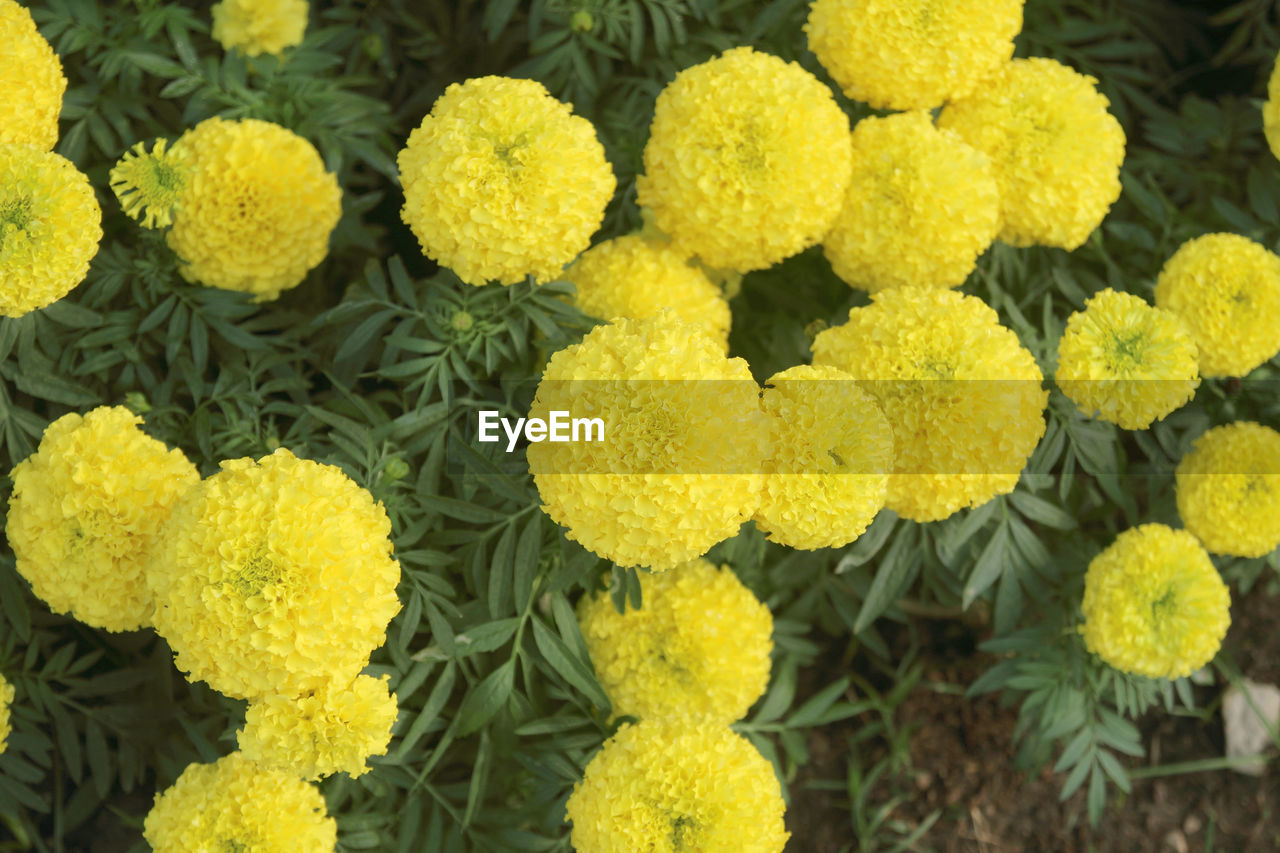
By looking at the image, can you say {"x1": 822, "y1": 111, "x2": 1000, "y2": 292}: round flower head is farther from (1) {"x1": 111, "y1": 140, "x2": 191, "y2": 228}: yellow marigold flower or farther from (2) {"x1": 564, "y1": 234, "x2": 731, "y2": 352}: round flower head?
(1) {"x1": 111, "y1": 140, "x2": 191, "y2": 228}: yellow marigold flower

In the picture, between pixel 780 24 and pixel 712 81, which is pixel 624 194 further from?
pixel 780 24

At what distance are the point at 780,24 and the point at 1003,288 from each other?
2.85ft

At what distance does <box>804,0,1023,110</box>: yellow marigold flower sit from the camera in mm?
2111

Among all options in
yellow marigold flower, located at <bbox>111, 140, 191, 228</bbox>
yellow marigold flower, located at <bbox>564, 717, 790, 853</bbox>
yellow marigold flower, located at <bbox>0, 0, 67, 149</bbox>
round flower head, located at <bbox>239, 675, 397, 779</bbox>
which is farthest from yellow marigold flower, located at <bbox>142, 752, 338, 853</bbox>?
yellow marigold flower, located at <bbox>0, 0, 67, 149</bbox>

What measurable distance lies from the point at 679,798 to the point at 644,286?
1.00 metres

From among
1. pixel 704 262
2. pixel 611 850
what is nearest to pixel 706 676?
pixel 611 850

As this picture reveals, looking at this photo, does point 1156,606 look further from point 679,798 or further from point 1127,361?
point 679,798

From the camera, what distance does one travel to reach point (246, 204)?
2154 millimetres

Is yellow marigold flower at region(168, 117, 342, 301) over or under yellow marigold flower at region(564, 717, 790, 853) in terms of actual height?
over

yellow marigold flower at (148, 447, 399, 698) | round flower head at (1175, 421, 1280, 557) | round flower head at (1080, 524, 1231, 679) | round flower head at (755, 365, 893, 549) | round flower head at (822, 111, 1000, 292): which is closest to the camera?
yellow marigold flower at (148, 447, 399, 698)

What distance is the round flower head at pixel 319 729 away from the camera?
5.65ft

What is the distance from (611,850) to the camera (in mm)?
1835

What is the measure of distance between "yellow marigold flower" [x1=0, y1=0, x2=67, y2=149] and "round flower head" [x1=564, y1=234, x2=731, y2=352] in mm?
1079

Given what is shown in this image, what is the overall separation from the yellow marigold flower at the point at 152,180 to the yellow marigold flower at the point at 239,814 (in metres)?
1.06
